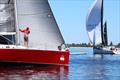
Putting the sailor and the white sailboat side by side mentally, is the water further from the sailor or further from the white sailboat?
the white sailboat

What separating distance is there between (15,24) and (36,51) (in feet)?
8.62

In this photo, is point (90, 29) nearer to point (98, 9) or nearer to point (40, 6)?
point (98, 9)

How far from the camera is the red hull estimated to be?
34.5 metres

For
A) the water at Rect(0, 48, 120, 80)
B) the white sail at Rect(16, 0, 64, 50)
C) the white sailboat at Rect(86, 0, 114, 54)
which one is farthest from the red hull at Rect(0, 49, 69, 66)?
the white sailboat at Rect(86, 0, 114, 54)

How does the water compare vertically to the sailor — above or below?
below

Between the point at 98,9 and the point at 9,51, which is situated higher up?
the point at 98,9

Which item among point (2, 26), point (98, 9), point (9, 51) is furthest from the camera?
point (98, 9)

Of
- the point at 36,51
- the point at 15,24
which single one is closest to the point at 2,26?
the point at 15,24

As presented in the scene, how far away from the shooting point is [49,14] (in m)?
37.4

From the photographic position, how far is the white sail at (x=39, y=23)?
3688cm

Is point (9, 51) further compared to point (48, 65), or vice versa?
point (48, 65)

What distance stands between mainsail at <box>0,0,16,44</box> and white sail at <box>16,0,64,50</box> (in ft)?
1.76

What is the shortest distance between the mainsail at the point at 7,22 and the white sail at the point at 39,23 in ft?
1.76

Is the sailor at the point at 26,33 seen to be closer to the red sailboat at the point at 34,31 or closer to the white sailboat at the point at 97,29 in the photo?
the red sailboat at the point at 34,31
